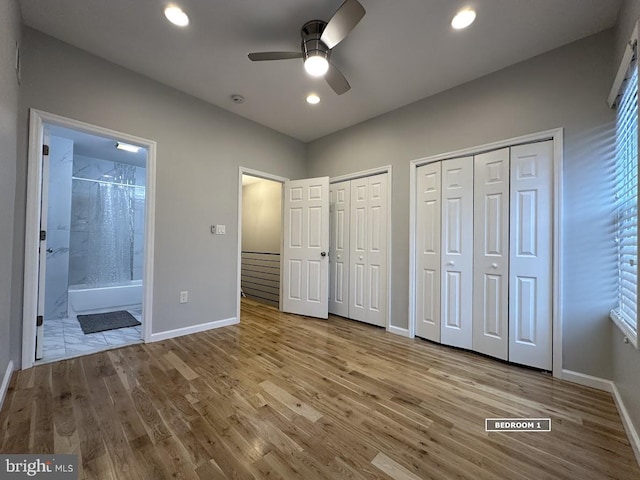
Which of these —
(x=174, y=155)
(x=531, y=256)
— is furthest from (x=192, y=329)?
(x=531, y=256)

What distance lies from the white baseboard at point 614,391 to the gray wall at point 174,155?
11.2 ft

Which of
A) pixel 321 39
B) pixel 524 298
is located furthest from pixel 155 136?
pixel 524 298

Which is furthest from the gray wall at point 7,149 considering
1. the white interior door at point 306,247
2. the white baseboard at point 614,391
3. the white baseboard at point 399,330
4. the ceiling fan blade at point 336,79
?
the white baseboard at point 614,391

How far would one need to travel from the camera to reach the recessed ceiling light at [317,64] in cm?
199

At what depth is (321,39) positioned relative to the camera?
1883 mm

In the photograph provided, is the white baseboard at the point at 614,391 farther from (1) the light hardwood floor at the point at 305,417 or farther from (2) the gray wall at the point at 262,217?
(2) the gray wall at the point at 262,217

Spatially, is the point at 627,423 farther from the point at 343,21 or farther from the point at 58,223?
the point at 58,223

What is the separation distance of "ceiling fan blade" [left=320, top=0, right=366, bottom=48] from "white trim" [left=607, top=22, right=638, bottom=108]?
4.90 ft

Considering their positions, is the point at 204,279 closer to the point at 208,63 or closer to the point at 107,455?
the point at 107,455

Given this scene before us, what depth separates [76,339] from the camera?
2.89m

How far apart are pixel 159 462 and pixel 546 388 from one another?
2.57 meters

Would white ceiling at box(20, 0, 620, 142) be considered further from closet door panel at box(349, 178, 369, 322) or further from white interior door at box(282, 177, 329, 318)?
white interior door at box(282, 177, 329, 318)

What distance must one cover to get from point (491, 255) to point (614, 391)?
1214mm

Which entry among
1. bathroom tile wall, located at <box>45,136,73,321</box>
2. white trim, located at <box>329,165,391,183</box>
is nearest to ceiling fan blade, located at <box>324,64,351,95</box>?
white trim, located at <box>329,165,391,183</box>
